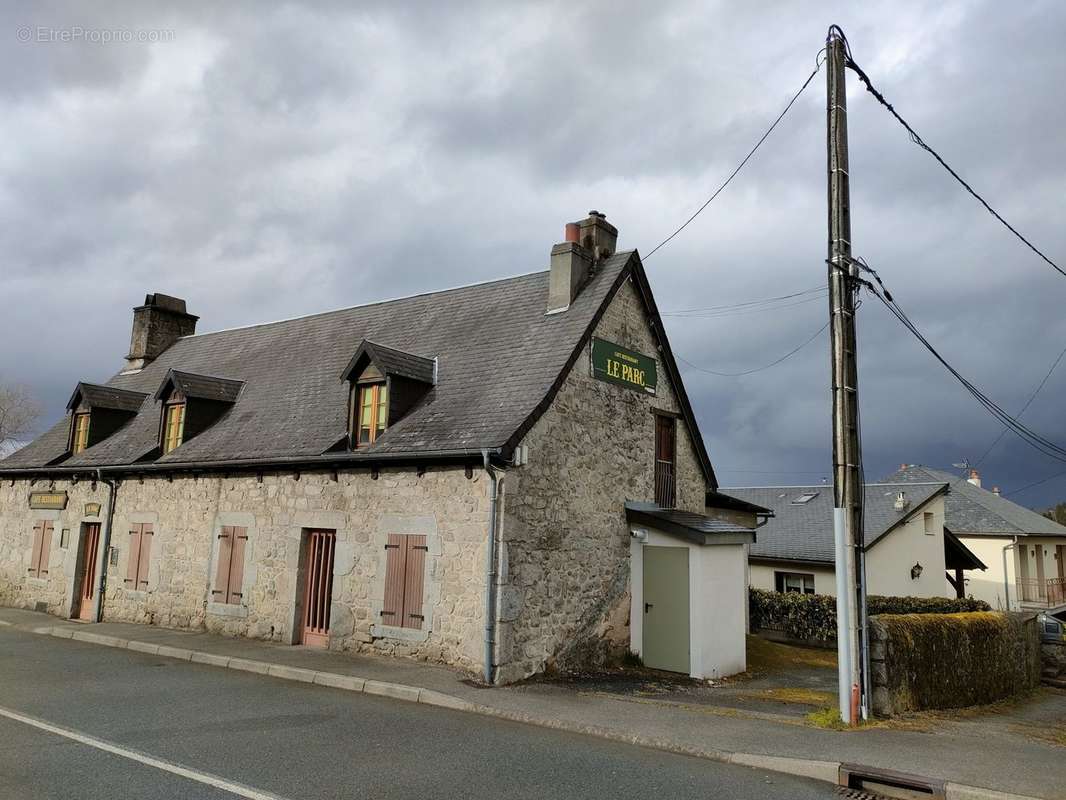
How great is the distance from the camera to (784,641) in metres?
20.4

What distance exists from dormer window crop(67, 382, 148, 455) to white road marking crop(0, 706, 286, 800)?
13.3 m

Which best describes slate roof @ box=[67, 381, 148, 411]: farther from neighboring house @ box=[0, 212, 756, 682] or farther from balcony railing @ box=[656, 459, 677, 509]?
balcony railing @ box=[656, 459, 677, 509]

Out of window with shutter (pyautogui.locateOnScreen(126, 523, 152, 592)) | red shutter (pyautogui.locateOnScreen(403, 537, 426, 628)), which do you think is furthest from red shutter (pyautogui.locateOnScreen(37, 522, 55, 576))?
red shutter (pyautogui.locateOnScreen(403, 537, 426, 628))

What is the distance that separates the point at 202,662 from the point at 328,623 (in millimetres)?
2170

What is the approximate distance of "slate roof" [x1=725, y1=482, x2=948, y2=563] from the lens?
23.4 metres

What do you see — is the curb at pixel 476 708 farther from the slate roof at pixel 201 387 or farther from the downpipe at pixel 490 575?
the slate roof at pixel 201 387

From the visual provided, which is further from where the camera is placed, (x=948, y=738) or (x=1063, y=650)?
(x=1063, y=650)

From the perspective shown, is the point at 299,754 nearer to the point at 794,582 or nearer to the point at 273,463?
the point at 273,463

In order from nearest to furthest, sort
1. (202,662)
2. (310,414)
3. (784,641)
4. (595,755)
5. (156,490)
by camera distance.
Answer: (595,755) → (202,662) → (310,414) → (156,490) → (784,641)

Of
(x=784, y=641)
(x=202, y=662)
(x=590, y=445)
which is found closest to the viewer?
(x=202, y=662)

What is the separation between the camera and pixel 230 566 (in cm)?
1518

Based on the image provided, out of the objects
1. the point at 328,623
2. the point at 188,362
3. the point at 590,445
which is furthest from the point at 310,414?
the point at 188,362

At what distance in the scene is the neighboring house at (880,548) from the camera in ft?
76.5

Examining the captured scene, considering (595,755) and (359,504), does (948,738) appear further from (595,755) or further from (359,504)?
(359,504)
